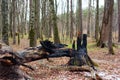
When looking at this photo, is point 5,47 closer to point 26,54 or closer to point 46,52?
point 26,54

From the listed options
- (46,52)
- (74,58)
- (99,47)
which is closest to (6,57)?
(46,52)

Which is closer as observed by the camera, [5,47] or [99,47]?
[5,47]

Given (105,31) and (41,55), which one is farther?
(105,31)

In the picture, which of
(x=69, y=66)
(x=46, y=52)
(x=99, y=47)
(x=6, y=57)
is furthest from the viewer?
(x=99, y=47)

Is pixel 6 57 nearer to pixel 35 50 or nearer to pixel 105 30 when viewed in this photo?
pixel 35 50

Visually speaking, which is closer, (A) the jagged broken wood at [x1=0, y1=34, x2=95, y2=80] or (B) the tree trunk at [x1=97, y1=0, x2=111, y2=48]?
Result: (A) the jagged broken wood at [x1=0, y1=34, x2=95, y2=80]

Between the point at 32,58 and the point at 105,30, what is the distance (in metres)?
14.5

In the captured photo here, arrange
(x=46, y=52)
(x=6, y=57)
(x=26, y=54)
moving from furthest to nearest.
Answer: (x=46, y=52) → (x=26, y=54) → (x=6, y=57)

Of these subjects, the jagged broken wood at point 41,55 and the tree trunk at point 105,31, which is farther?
the tree trunk at point 105,31

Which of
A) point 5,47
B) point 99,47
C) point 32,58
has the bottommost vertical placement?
point 99,47

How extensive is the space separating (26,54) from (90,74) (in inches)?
108

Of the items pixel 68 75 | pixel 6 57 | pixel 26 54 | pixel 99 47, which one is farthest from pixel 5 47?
Result: pixel 99 47

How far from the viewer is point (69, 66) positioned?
35.4 ft

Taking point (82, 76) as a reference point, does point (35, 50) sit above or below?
above
